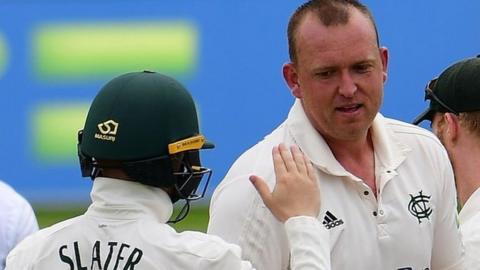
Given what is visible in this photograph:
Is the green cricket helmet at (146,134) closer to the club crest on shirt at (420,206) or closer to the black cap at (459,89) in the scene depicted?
the club crest on shirt at (420,206)

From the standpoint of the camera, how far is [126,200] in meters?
3.14

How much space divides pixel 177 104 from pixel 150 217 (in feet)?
0.99

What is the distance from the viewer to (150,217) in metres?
3.16

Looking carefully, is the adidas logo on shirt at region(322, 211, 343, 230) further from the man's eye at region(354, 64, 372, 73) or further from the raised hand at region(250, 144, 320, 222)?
the man's eye at region(354, 64, 372, 73)

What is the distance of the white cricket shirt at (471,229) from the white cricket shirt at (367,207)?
71 mm

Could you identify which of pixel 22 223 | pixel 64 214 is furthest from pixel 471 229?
pixel 64 214

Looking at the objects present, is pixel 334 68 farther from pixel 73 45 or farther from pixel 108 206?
pixel 73 45

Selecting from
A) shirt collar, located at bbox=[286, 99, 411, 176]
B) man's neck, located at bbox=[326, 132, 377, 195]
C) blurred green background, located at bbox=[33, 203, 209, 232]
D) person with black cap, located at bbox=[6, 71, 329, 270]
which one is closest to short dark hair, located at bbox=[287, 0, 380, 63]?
shirt collar, located at bbox=[286, 99, 411, 176]

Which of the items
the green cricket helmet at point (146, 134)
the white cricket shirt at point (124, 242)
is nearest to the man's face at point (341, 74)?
the green cricket helmet at point (146, 134)

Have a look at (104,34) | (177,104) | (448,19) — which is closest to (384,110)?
(448,19)

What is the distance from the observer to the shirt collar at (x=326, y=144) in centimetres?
375

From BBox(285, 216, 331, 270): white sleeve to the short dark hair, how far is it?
0.61 metres

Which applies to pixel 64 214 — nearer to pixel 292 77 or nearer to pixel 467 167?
pixel 467 167

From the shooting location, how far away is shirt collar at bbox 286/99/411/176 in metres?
3.75
